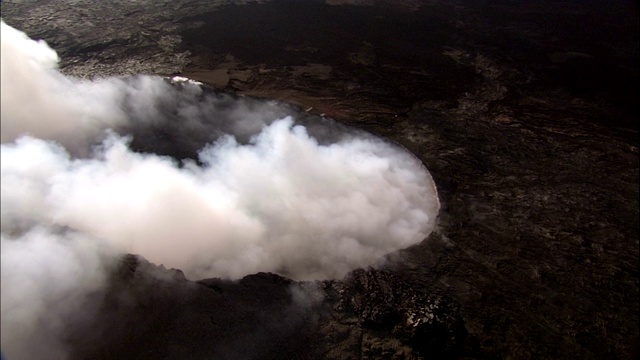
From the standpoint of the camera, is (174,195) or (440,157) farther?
(440,157)

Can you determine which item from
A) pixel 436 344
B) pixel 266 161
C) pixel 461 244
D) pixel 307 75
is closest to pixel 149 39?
pixel 307 75

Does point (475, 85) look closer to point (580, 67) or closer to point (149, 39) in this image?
point (580, 67)

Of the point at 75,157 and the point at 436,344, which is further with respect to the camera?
the point at 75,157

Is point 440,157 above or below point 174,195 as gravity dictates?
below
